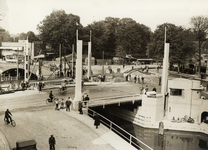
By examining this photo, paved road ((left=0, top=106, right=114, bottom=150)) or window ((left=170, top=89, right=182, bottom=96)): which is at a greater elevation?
window ((left=170, top=89, right=182, bottom=96))

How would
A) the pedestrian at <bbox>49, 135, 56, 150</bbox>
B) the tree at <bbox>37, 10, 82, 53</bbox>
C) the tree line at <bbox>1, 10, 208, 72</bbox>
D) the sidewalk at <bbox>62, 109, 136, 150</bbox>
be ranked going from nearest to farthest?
the pedestrian at <bbox>49, 135, 56, 150</bbox>
the sidewalk at <bbox>62, 109, 136, 150</bbox>
the tree at <bbox>37, 10, 82, 53</bbox>
the tree line at <bbox>1, 10, 208, 72</bbox>

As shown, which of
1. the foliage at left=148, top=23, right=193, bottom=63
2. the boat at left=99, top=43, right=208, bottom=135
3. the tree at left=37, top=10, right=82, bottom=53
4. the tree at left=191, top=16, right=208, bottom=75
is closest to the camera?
the tree at left=37, top=10, right=82, bottom=53

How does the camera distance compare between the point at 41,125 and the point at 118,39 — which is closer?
the point at 41,125

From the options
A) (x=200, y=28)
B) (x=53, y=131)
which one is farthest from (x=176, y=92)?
(x=53, y=131)

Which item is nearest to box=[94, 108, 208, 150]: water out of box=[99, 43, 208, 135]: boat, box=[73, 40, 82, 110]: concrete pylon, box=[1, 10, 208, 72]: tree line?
box=[99, 43, 208, 135]: boat

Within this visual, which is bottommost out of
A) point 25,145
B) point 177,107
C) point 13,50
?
point 177,107

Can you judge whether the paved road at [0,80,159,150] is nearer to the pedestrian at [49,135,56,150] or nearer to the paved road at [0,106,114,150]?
the paved road at [0,106,114,150]

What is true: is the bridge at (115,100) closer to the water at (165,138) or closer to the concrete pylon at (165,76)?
the water at (165,138)

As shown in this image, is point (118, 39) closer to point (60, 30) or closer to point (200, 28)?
point (60, 30)

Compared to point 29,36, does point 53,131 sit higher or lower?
lower

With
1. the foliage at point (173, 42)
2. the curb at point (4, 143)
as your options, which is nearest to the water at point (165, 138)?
→ the foliage at point (173, 42)

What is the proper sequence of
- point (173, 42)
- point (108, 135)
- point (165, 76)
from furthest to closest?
point (173, 42)
point (165, 76)
point (108, 135)

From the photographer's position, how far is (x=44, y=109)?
8867mm

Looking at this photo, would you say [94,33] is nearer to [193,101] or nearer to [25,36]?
[25,36]
